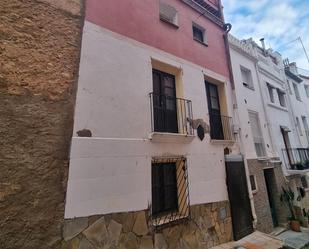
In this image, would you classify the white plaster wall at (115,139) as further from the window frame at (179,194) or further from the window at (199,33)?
the window at (199,33)

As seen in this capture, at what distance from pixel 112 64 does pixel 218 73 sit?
15.5 ft

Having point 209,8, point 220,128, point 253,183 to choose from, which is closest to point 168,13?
point 209,8

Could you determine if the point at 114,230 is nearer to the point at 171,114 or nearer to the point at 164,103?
Result: the point at 171,114

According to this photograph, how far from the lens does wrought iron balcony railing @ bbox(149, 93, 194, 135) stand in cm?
570

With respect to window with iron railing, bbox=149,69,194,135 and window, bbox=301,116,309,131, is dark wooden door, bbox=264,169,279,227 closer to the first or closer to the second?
window with iron railing, bbox=149,69,194,135

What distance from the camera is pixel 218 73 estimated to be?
7973 millimetres

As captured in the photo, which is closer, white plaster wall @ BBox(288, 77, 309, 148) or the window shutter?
the window shutter

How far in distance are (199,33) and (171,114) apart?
13.6 ft

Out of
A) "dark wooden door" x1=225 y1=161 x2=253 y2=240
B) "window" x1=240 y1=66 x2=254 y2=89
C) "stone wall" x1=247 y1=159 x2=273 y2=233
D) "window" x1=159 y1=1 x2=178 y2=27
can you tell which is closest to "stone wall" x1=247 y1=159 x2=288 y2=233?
"stone wall" x1=247 y1=159 x2=273 y2=233

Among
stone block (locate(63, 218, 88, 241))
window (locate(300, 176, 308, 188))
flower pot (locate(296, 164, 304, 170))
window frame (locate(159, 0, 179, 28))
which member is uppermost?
window frame (locate(159, 0, 179, 28))

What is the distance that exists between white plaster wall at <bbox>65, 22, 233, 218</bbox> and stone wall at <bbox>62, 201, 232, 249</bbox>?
206mm

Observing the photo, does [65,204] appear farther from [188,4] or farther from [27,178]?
[188,4]

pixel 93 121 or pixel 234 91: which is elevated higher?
pixel 234 91

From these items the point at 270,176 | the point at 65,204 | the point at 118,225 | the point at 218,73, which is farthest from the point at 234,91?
the point at 65,204
